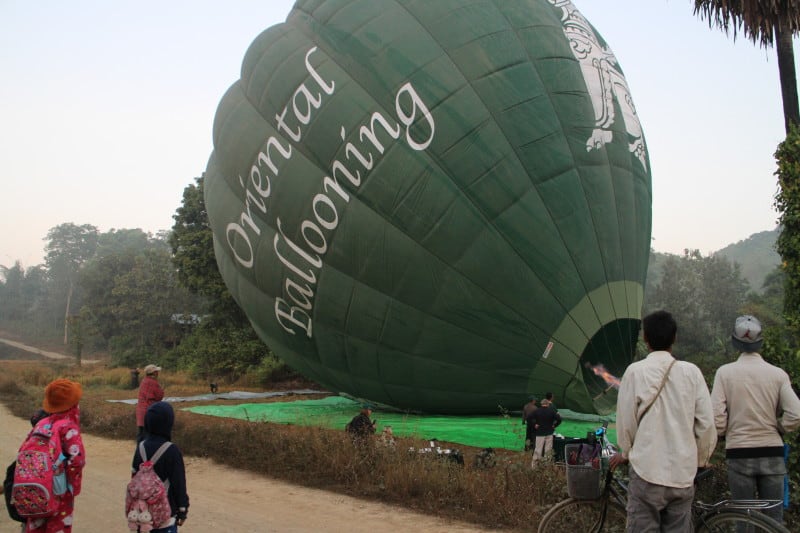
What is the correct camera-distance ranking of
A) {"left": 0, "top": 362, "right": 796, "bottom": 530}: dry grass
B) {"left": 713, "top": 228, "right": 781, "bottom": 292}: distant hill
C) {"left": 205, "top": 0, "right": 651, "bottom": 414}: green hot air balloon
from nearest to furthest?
{"left": 0, "top": 362, "right": 796, "bottom": 530}: dry grass, {"left": 205, "top": 0, "right": 651, "bottom": 414}: green hot air balloon, {"left": 713, "top": 228, "right": 781, "bottom": 292}: distant hill

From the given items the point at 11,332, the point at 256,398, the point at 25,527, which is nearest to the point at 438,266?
the point at 25,527

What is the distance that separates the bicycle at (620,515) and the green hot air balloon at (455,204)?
5.73 meters

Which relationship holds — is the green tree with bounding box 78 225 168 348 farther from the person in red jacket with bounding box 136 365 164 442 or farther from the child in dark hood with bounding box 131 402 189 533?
the child in dark hood with bounding box 131 402 189 533

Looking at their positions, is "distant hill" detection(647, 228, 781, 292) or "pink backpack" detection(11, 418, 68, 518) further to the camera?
"distant hill" detection(647, 228, 781, 292)

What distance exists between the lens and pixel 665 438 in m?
3.19

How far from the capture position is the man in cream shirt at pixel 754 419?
3873mm

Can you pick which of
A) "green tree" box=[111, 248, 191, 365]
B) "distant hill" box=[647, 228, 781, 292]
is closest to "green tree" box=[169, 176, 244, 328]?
"green tree" box=[111, 248, 191, 365]

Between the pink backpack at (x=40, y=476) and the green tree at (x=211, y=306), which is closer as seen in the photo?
the pink backpack at (x=40, y=476)

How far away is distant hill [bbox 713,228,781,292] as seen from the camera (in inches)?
4405

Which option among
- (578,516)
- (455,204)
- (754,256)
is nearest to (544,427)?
(455,204)

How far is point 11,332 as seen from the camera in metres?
90.8

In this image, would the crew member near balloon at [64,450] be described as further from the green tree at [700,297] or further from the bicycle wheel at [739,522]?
the green tree at [700,297]

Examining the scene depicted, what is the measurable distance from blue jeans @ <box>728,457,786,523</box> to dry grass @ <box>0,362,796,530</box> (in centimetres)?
120

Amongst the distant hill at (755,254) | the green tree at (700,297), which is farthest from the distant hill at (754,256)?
the green tree at (700,297)
